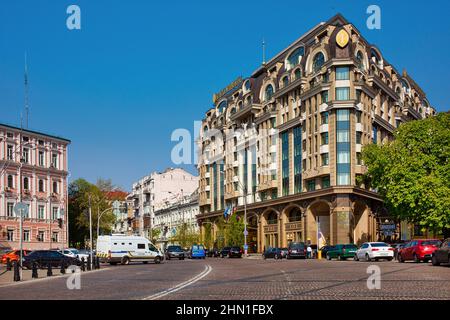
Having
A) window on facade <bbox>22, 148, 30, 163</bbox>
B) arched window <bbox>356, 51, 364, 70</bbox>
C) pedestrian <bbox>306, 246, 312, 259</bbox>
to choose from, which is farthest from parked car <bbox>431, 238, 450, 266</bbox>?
window on facade <bbox>22, 148, 30, 163</bbox>

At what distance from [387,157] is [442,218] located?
883cm

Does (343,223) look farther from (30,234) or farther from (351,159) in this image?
(30,234)

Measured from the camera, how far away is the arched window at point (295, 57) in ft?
277

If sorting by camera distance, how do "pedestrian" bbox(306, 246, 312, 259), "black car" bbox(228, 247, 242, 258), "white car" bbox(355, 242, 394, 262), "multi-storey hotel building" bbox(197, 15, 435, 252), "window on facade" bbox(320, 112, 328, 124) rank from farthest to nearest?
1. "black car" bbox(228, 247, 242, 258)
2. "window on facade" bbox(320, 112, 328, 124)
3. "multi-storey hotel building" bbox(197, 15, 435, 252)
4. "pedestrian" bbox(306, 246, 312, 259)
5. "white car" bbox(355, 242, 394, 262)

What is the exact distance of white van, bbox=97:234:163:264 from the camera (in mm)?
51125

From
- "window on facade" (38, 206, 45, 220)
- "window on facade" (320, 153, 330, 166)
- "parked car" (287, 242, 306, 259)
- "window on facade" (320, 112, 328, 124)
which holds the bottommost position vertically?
"parked car" (287, 242, 306, 259)

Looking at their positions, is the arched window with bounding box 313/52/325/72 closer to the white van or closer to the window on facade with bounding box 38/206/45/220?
the white van

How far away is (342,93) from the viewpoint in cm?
7356

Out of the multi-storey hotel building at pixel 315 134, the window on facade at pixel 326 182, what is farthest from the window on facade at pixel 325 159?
the window on facade at pixel 326 182

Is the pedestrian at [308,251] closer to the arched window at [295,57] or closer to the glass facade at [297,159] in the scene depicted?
the glass facade at [297,159]

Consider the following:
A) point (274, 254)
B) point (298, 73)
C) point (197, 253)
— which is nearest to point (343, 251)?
point (274, 254)

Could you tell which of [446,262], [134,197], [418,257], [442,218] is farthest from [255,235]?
[134,197]

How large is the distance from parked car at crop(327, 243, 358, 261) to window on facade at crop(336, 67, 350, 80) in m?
23.4

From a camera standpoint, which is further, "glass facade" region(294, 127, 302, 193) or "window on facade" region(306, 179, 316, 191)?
"glass facade" region(294, 127, 302, 193)
